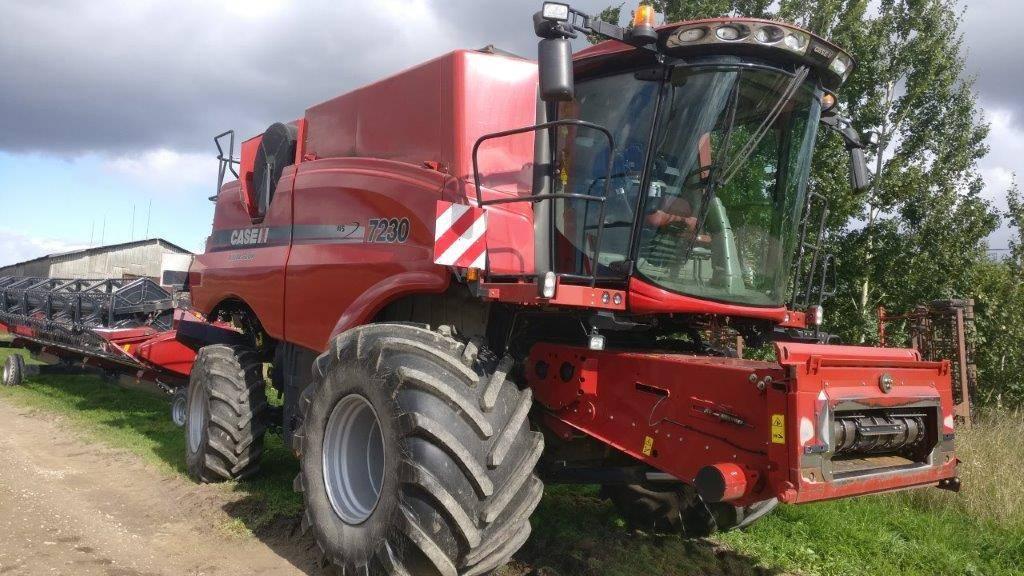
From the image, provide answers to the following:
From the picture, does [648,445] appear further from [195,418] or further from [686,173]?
[195,418]

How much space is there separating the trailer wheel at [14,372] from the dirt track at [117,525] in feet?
16.7

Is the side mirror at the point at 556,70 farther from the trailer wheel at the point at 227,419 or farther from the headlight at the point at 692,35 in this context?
the trailer wheel at the point at 227,419

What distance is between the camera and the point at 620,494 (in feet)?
16.8

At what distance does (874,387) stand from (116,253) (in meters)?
36.2

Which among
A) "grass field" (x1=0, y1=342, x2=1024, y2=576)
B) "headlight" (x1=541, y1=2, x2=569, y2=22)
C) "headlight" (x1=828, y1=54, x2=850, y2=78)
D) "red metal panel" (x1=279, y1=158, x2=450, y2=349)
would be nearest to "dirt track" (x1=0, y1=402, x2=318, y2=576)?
"grass field" (x1=0, y1=342, x2=1024, y2=576)

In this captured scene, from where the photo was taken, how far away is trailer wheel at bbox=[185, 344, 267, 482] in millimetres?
5824

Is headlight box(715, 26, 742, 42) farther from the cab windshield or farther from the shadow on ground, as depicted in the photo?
the shadow on ground

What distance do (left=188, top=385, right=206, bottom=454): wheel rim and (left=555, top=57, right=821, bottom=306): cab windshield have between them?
3.81 meters

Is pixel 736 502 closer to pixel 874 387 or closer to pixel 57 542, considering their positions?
pixel 874 387

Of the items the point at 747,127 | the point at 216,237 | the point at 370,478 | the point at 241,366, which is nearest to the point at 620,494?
the point at 370,478

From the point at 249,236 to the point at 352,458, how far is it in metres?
2.79

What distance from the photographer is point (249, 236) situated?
6.17 metres

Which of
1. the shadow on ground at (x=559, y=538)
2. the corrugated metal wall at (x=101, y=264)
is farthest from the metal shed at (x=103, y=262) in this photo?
the shadow on ground at (x=559, y=538)

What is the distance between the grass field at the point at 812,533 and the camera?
15.3 ft
